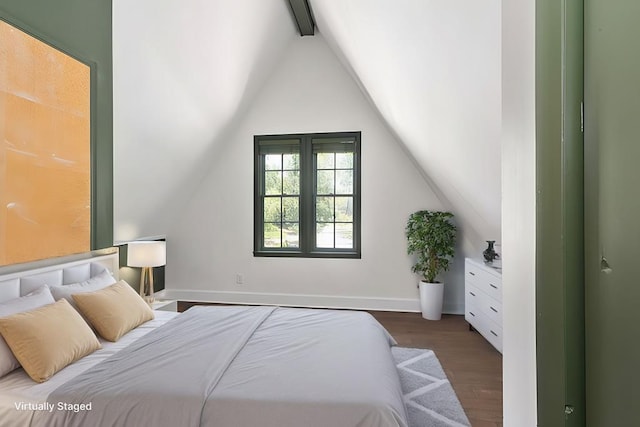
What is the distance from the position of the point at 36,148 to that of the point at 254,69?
8.05ft

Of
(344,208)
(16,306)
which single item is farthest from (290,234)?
(16,306)

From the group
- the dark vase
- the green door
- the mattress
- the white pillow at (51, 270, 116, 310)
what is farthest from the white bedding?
the dark vase

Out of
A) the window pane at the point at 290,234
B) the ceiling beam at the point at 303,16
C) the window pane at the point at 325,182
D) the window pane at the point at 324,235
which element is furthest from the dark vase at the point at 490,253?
the ceiling beam at the point at 303,16

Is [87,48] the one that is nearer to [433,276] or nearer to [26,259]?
[26,259]

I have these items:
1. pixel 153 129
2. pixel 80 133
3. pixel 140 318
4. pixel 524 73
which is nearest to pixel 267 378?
pixel 140 318

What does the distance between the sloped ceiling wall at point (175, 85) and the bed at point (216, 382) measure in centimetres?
138

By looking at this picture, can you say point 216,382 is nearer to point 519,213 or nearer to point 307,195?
point 519,213

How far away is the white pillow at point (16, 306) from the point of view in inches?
64.3

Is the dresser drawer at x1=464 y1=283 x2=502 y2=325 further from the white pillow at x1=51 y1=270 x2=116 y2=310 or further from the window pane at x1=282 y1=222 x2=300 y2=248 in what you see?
the white pillow at x1=51 y1=270 x2=116 y2=310

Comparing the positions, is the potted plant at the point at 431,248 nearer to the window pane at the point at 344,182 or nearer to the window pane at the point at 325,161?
the window pane at the point at 344,182

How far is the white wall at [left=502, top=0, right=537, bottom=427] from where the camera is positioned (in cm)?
53

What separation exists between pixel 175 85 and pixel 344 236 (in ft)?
8.67

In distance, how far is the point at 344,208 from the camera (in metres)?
4.44

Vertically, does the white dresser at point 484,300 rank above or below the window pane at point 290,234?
below
